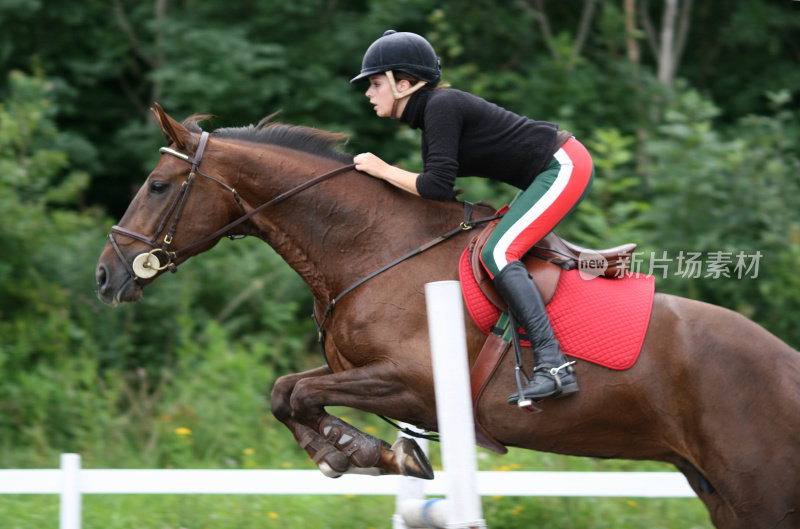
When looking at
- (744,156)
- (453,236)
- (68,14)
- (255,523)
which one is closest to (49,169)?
(68,14)

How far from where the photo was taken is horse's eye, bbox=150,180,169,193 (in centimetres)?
411

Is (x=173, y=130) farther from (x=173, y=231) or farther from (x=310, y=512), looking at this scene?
(x=310, y=512)

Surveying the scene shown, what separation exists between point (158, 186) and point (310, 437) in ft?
4.80

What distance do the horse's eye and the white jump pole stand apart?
1715mm

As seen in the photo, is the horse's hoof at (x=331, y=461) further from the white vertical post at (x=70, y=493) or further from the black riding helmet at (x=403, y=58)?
the black riding helmet at (x=403, y=58)

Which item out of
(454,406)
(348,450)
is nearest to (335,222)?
(348,450)

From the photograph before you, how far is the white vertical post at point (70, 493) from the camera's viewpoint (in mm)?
4312

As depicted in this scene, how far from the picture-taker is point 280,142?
4336 millimetres

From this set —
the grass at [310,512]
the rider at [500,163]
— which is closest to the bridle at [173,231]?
the rider at [500,163]

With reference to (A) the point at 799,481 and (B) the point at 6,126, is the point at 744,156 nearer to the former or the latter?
(A) the point at 799,481

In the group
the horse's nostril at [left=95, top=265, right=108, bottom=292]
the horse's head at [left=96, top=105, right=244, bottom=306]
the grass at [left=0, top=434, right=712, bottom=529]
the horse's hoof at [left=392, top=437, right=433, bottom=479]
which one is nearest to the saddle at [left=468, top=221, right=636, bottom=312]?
the horse's hoof at [left=392, top=437, right=433, bottom=479]

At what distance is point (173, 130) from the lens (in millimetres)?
4105

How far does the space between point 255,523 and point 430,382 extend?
6.56 ft

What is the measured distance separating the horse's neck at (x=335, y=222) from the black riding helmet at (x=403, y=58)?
58 centimetres
